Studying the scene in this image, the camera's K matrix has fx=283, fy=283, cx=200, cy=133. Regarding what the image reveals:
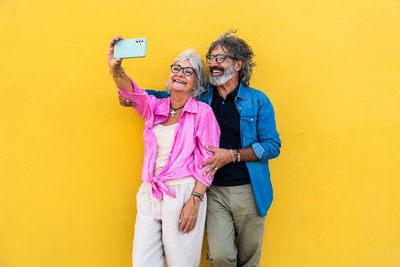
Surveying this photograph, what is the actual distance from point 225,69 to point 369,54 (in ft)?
4.31

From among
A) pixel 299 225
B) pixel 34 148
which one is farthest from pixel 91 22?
pixel 299 225

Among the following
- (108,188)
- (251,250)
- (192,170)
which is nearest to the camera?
(192,170)

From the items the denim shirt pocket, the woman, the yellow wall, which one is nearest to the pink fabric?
the woman

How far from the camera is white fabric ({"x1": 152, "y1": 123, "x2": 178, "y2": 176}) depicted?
6.61 feet

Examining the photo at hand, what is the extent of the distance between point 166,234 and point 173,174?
409mm

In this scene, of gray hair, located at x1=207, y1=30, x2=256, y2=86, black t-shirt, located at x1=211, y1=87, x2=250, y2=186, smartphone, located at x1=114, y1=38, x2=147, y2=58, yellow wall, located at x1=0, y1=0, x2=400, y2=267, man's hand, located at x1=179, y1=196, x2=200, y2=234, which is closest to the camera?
smartphone, located at x1=114, y1=38, x2=147, y2=58

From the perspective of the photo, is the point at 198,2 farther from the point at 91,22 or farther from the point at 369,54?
the point at 369,54

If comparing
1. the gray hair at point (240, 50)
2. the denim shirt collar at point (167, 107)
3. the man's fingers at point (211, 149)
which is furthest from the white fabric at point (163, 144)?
the gray hair at point (240, 50)

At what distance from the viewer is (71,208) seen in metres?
2.45

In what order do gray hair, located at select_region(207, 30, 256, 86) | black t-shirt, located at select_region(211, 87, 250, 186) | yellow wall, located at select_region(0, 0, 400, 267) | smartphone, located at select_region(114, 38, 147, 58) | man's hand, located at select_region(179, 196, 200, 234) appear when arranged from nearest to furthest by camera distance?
1. smartphone, located at select_region(114, 38, 147, 58)
2. man's hand, located at select_region(179, 196, 200, 234)
3. black t-shirt, located at select_region(211, 87, 250, 186)
4. gray hair, located at select_region(207, 30, 256, 86)
5. yellow wall, located at select_region(0, 0, 400, 267)

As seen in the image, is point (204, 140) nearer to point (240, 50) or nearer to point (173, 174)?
point (173, 174)

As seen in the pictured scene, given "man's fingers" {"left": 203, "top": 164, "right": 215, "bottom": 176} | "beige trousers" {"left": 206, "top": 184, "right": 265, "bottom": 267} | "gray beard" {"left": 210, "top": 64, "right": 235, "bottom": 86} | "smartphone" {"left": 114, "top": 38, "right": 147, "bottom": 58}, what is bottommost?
"beige trousers" {"left": 206, "top": 184, "right": 265, "bottom": 267}

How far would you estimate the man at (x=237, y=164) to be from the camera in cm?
208

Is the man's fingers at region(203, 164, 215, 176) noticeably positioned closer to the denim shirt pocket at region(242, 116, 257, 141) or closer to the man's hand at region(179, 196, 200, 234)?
the man's hand at region(179, 196, 200, 234)
